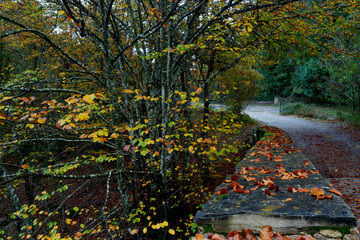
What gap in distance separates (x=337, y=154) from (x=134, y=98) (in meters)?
10.2

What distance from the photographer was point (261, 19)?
5383 millimetres

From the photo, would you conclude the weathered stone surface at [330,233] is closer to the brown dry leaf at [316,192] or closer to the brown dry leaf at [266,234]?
the brown dry leaf at [316,192]

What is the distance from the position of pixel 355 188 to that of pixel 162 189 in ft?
18.5

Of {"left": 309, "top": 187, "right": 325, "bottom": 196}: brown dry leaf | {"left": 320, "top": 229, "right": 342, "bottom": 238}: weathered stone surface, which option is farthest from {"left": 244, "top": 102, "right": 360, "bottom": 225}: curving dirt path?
{"left": 320, "top": 229, "right": 342, "bottom": 238}: weathered stone surface

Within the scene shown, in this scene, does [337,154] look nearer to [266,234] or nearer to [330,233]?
[330,233]

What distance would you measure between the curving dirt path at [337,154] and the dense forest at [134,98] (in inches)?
138

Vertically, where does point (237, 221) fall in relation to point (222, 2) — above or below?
below

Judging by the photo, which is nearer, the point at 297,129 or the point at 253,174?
the point at 253,174

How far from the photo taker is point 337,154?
356 inches

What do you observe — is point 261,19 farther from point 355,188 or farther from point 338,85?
point 338,85

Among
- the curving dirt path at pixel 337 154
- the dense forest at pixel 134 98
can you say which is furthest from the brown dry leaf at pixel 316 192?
the curving dirt path at pixel 337 154

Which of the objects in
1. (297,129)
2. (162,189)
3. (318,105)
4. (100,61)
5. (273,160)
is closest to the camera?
(273,160)

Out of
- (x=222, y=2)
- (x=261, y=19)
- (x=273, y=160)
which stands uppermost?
(x=222, y=2)

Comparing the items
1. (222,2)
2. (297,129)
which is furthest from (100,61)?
(297,129)
